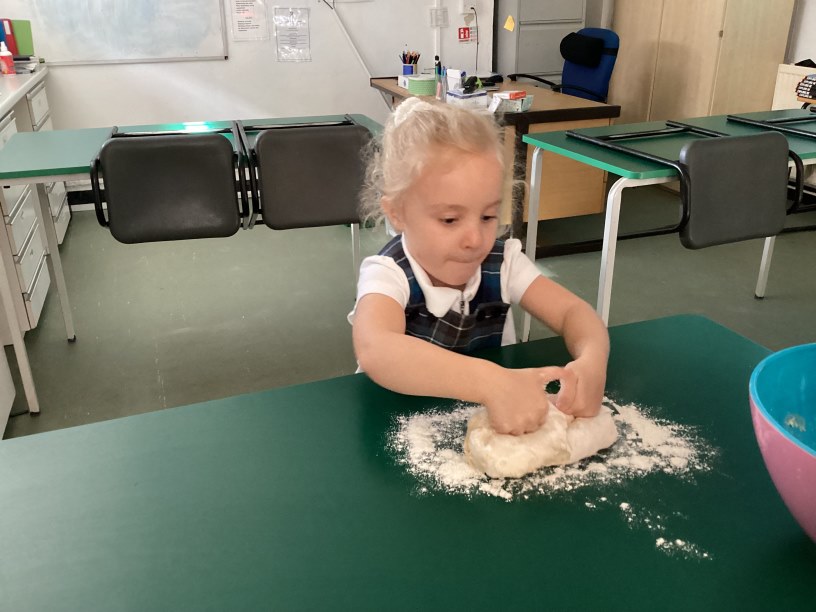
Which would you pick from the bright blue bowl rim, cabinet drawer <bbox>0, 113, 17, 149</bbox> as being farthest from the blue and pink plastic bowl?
cabinet drawer <bbox>0, 113, 17, 149</bbox>

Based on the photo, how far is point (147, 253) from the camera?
365cm

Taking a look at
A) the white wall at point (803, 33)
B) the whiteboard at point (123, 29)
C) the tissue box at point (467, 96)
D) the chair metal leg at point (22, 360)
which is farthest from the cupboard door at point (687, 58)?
the chair metal leg at point (22, 360)

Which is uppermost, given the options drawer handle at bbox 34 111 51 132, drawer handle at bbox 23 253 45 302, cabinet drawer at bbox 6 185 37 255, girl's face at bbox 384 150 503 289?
girl's face at bbox 384 150 503 289

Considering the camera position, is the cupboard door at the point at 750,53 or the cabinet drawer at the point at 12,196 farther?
the cupboard door at the point at 750,53

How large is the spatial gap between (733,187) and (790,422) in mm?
1503

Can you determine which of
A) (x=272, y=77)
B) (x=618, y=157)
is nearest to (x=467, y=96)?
(x=618, y=157)

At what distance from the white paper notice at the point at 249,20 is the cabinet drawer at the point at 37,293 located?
1.99 m

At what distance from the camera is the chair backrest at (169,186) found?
206 cm

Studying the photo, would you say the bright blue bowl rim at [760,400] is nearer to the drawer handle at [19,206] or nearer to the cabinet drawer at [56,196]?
the drawer handle at [19,206]

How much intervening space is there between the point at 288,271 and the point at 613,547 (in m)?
2.91

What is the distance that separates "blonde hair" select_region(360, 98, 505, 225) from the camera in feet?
3.24

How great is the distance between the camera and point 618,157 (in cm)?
213

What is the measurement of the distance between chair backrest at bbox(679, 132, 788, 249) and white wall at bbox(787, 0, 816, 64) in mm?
2633

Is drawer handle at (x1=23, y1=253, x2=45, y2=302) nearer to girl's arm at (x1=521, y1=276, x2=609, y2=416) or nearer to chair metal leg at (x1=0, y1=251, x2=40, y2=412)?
chair metal leg at (x1=0, y1=251, x2=40, y2=412)
